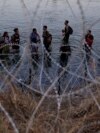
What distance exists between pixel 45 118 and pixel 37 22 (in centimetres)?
2058

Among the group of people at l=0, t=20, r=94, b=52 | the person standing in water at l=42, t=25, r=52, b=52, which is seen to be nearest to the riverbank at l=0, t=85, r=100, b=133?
the group of people at l=0, t=20, r=94, b=52

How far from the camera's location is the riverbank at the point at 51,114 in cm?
542

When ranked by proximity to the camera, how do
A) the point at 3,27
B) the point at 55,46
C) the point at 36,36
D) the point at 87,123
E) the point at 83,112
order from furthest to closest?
the point at 3,27, the point at 55,46, the point at 36,36, the point at 83,112, the point at 87,123

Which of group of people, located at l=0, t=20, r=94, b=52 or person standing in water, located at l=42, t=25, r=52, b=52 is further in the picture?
person standing in water, located at l=42, t=25, r=52, b=52

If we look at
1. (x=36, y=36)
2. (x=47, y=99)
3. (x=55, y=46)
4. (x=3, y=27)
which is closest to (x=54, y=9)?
(x=3, y=27)

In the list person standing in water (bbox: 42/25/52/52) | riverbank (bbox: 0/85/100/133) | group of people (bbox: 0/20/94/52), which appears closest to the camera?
riverbank (bbox: 0/85/100/133)

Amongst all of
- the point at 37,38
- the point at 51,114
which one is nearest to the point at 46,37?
the point at 37,38

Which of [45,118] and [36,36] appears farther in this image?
[36,36]

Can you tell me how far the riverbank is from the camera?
5.42 metres

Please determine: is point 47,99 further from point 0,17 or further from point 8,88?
point 0,17

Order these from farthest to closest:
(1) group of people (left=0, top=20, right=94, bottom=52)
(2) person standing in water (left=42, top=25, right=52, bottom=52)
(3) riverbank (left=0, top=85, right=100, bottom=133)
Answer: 1. (2) person standing in water (left=42, top=25, right=52, bottom=52)
2. (1) group of people (left=0, top=20, right=94, bottom=52)
3. (3) riverbank (left=0, top=85, right=100, bottom=133)

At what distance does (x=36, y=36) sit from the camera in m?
15.4

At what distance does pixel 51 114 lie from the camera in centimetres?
590

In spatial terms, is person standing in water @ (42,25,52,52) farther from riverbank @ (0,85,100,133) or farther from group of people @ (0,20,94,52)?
riverbank @ (0,85,100,133)
